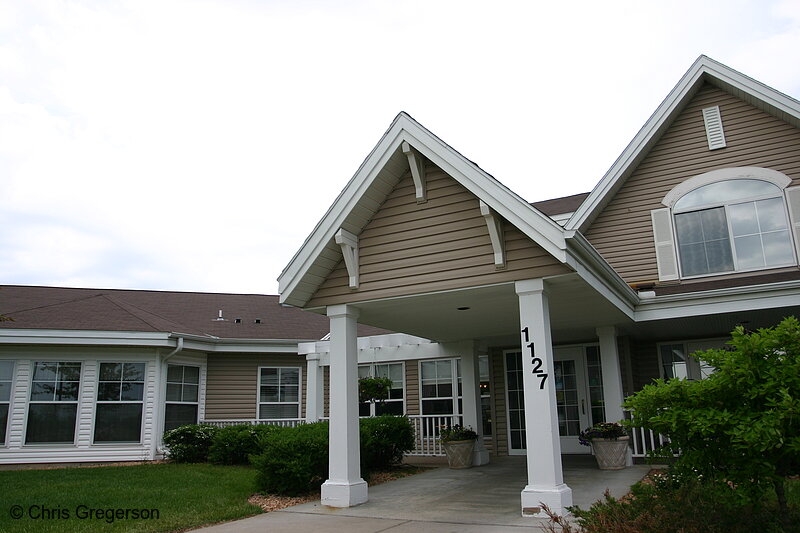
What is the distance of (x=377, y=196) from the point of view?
806 cm

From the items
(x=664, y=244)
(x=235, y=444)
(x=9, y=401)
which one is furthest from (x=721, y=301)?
(x=9, y=401)

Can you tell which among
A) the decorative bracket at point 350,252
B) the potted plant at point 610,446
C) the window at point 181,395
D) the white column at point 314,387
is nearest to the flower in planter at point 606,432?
the potted plant at point 610,446

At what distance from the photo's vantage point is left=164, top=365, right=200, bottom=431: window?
14.6 m

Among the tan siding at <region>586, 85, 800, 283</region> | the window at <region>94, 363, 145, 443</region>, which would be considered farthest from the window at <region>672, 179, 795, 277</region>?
the window at <region>94, 363, 145, 443</region>

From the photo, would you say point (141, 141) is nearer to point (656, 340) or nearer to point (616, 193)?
point (616, 193)

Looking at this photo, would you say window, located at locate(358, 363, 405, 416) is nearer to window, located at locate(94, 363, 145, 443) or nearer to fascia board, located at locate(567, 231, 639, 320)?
window, located at locate(94, 363, 145, 443)

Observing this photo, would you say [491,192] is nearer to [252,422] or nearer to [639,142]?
[639,142]

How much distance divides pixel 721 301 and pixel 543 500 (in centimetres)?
498

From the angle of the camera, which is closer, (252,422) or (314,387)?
(314,387)

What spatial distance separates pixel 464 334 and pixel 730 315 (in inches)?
180

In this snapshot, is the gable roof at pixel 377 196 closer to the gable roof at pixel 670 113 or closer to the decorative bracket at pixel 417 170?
the decorative bracket at pixel 417 170

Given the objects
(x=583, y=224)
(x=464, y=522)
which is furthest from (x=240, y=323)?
(x=464, y=522)

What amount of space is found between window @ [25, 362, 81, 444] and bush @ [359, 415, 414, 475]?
22.9ft

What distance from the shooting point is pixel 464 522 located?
257 inches
